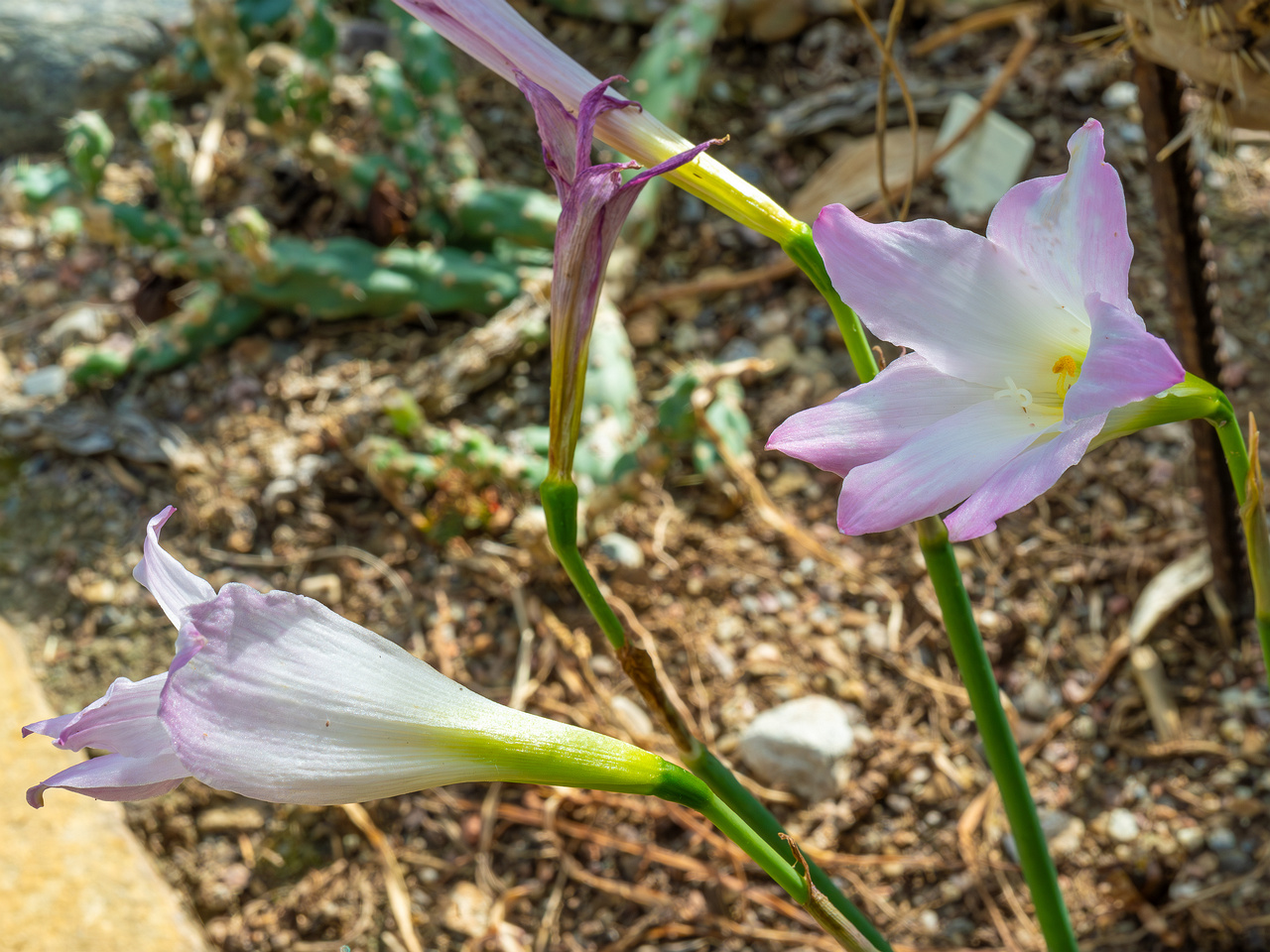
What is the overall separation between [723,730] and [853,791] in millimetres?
204

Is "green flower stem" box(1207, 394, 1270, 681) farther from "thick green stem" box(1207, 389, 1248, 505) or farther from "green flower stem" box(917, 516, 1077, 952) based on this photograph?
"green flower stem" box(917, 516, 1077, 952)

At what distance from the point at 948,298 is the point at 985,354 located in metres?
0.04

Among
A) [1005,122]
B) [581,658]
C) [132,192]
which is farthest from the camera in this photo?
[132,192]

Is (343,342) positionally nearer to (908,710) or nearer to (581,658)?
(581,658)

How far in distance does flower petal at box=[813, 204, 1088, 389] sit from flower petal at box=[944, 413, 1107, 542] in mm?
79

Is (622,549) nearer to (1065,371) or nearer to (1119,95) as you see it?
(1065,371)

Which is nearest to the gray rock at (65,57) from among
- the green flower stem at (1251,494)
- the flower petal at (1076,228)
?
the flower petal at (1076,228)

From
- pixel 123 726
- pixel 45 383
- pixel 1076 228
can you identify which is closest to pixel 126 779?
pixel 123 726

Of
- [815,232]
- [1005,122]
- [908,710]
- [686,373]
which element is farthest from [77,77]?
[815,232]

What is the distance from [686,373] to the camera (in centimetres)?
159

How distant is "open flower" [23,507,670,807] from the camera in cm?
39

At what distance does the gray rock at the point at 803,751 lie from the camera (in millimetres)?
1338

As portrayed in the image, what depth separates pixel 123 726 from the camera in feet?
1.49

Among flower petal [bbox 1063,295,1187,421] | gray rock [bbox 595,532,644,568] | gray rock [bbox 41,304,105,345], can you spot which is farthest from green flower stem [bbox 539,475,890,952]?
gray rock [bbox 41,304,105,345]
